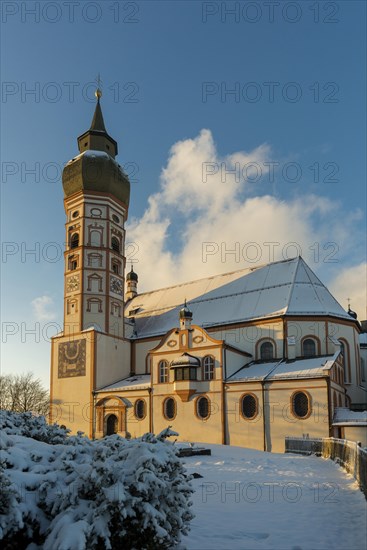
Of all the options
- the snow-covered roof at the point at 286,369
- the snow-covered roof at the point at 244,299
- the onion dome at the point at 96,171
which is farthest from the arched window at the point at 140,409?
the onion dome at the point at 96,171

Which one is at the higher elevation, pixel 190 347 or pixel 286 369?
pixel 190 347

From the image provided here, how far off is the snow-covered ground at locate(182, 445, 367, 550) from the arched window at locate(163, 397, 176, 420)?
1720cm

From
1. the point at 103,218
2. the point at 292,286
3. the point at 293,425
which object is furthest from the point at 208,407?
the point at 103,218

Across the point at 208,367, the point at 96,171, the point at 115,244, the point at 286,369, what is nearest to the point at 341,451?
the point at 286,369

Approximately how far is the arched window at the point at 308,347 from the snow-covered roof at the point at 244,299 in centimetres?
198

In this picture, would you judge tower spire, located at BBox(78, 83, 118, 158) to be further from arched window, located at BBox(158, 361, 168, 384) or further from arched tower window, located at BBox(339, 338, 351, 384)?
arched tower window, located at BBox(339, 338, 351, 384)

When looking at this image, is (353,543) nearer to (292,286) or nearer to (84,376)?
(292,286)

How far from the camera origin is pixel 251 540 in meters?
8.45

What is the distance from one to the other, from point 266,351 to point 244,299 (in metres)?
5.10

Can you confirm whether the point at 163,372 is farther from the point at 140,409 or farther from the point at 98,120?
the point at 98,120

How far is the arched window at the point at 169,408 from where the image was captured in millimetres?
34781

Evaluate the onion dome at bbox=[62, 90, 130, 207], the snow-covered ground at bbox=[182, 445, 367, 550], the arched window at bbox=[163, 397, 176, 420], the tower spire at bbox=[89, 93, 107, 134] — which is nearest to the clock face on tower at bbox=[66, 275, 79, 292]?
the onion dome at bbox=[62, 90, 130, 207]

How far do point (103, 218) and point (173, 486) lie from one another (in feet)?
120

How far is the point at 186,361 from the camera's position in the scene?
34.0 m
